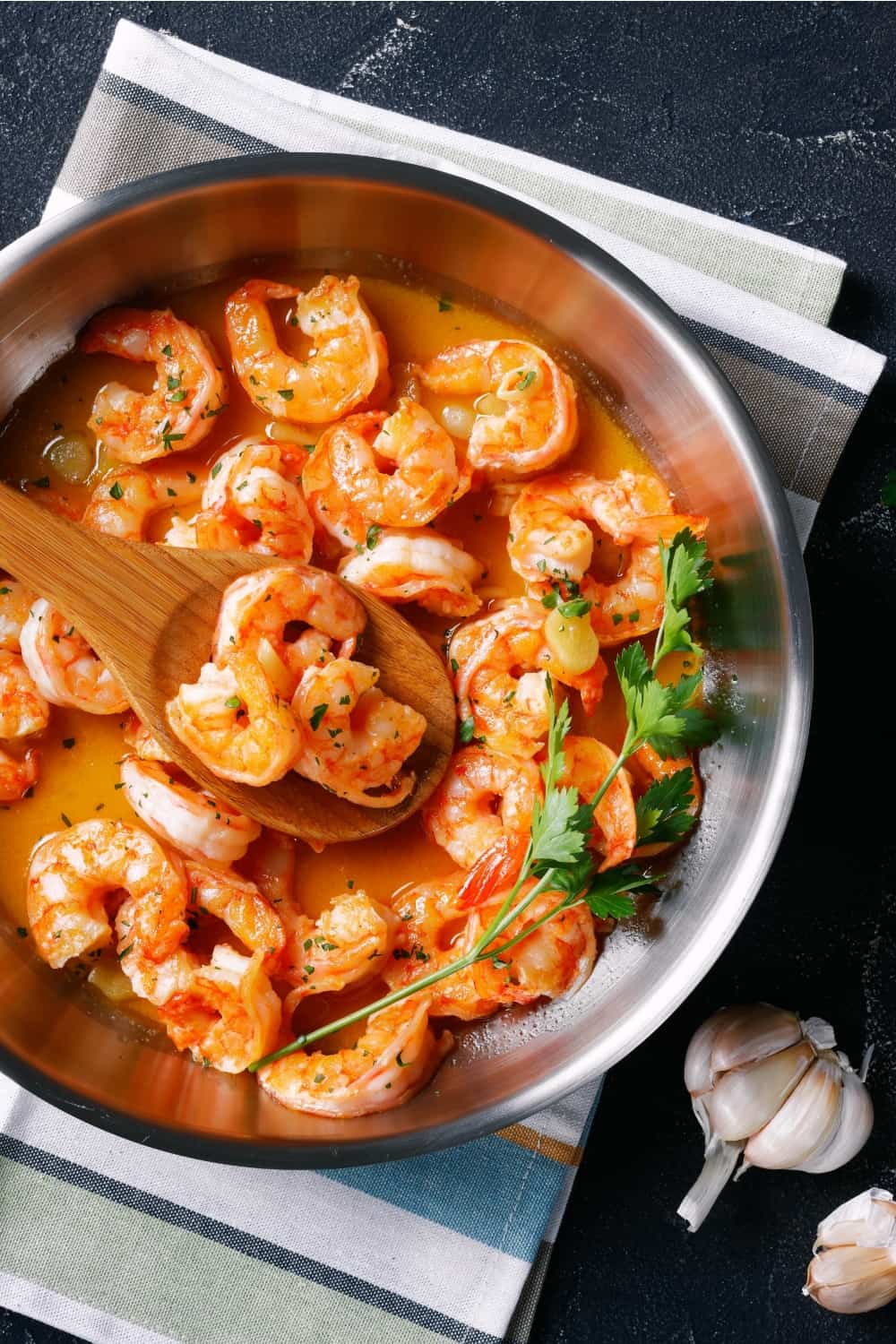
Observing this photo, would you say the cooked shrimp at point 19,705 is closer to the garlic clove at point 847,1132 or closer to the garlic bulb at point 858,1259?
the garlic clove at point 847,1132

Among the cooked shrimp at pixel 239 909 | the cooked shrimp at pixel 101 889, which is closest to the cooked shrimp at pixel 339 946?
the cooked shrimp at pixel 239 909

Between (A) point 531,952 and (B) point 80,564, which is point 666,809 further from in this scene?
(B) point 80,564

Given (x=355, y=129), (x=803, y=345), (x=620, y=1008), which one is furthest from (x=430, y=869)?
(x=355, y=129)

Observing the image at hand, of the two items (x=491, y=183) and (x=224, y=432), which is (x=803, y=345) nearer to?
(x=491, y=183)

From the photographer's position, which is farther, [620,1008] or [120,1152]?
[120,1152]

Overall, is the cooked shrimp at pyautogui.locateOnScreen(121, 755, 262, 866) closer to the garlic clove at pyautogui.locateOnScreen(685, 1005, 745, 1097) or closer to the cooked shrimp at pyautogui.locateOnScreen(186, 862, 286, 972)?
the cooked shrimp at pyautogui.locateOnScreen(186, 862, 286, 972)

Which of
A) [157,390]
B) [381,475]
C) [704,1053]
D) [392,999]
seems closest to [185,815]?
[392,999]

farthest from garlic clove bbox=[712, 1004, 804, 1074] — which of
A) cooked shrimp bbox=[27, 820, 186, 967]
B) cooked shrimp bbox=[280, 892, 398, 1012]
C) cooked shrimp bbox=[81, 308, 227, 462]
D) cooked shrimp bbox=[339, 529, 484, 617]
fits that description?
cooked shrimp bbox=[81, 308, 227, 462]
